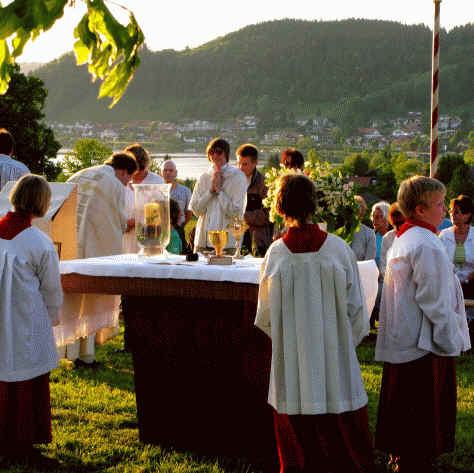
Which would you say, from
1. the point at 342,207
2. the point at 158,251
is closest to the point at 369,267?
the point at 342,207

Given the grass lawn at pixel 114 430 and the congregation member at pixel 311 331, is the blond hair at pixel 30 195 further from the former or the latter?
the congregation member at pixel 311 331

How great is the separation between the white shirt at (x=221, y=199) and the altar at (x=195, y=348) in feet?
6.20

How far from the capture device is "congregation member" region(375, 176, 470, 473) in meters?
3.76

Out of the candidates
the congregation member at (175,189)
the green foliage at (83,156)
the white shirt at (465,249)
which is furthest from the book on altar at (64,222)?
the green foliage at (83,156)

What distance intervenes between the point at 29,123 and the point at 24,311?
49.4 ft

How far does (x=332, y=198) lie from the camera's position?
4559 mm

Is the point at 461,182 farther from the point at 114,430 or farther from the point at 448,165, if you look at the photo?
the point at 114,430

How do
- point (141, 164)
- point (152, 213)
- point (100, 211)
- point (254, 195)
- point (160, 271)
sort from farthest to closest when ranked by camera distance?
point (141, 164)
point (254, 195)
point (100, 211)
point (152, 213)
point (160, 271)

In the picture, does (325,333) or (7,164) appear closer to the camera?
(325,333)

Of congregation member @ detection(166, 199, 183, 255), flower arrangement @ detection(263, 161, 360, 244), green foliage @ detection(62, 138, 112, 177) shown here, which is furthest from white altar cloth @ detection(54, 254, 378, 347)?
green foliage @ detection(62, 138, 112, 177)

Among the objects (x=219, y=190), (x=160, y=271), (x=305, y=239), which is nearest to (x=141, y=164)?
(x=219, y=190)

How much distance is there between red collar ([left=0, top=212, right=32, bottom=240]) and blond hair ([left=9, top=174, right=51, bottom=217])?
35 millimetres

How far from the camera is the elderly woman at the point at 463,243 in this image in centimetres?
808

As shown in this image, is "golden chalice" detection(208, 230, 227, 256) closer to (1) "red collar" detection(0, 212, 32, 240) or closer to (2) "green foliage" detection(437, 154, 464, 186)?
(1) "red collar" detection(0, 212, 32, 240)
